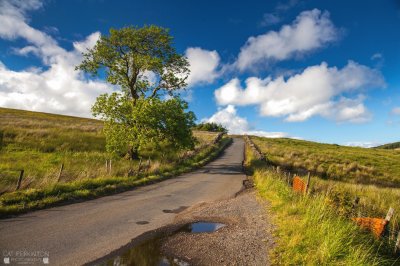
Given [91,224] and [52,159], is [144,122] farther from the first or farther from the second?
[91,224]

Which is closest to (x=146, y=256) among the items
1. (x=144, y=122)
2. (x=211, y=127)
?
(x=144, y=122)

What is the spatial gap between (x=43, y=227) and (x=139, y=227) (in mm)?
2884

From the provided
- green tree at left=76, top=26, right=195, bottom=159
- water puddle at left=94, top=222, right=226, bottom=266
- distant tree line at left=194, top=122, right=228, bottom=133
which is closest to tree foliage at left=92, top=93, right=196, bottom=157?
green tree at left=76, top=26, right=195, bottom=159

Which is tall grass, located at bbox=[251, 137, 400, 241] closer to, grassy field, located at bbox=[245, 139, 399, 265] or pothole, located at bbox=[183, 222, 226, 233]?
grassy field, located at bbox=[245, 139, 399, 265]

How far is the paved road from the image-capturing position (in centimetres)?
693

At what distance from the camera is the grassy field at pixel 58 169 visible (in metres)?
11.2

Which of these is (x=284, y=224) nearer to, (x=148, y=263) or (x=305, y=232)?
(x=305, y=232)

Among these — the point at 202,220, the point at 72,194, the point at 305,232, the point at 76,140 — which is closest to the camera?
the point at 305,232

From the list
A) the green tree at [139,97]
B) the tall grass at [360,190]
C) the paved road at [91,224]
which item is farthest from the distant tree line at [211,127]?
the paved road at [91,224]

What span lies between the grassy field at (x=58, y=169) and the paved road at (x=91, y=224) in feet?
3.39

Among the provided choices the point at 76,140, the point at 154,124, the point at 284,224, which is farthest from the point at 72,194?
the point at 76,140

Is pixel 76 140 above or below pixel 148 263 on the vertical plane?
above

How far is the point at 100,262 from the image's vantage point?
6453 mm

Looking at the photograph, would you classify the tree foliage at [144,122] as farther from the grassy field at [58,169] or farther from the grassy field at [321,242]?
the grassy field at [321,242]
